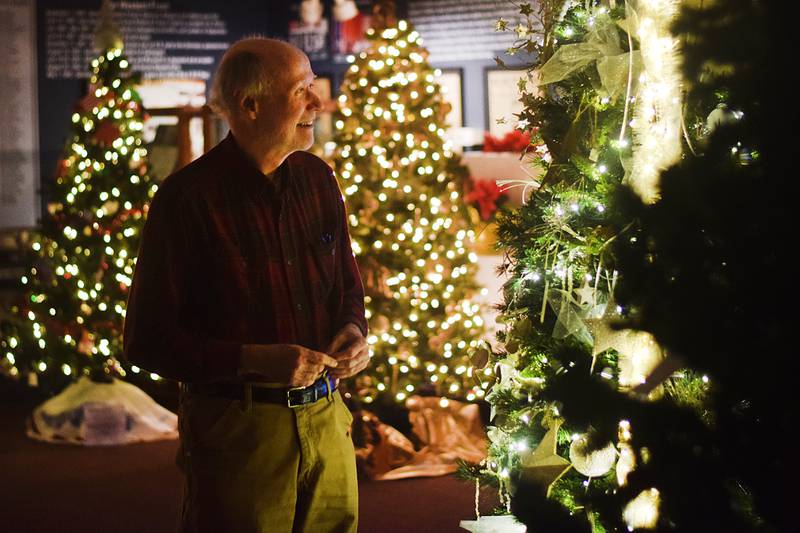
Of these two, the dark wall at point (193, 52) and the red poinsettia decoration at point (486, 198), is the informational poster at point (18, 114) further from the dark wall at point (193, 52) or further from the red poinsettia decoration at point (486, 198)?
the red poinsettia decoration at point (486, 198)

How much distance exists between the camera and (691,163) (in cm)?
134

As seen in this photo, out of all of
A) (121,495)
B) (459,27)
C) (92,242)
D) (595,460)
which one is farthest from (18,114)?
(595,460)

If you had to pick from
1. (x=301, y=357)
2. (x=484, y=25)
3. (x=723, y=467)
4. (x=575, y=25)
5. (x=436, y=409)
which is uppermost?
(x=484, y=25)

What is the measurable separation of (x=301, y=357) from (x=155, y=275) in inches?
13.3

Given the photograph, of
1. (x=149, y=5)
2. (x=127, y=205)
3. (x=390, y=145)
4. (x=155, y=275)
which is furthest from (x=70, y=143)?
(x=155, y=275)

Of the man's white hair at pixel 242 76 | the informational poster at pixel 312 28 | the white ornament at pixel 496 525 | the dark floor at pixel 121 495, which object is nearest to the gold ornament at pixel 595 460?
the white ornament at pixel 496 525

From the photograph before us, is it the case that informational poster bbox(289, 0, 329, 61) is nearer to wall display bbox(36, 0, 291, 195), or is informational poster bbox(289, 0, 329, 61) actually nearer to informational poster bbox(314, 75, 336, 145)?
wall display bbox(36, 0, 291, 195)

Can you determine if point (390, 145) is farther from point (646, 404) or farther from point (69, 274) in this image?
point (646, 404)

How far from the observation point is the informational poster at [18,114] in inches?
313

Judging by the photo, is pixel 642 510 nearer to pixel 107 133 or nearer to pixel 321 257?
pixel 321 257

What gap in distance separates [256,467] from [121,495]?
111 inches

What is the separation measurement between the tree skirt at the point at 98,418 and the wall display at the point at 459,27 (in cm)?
453

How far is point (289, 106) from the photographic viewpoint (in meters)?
1.96

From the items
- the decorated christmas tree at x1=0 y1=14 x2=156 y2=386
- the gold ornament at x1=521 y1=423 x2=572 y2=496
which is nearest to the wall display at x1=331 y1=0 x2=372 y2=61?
the decorated christmas tree at x1=0 y1=14 x2=156 y2=386
